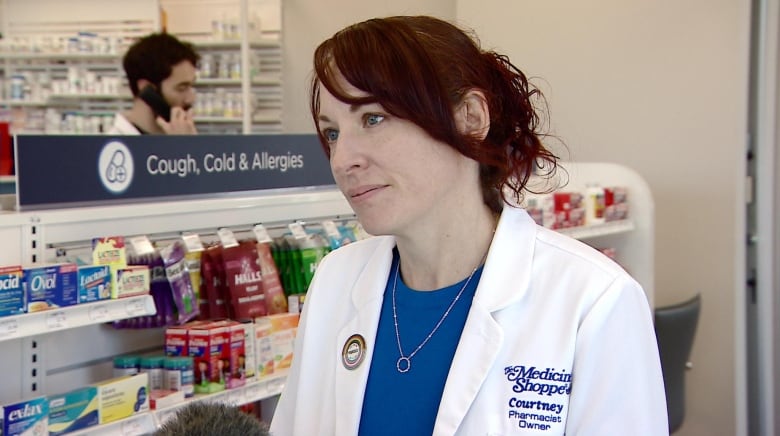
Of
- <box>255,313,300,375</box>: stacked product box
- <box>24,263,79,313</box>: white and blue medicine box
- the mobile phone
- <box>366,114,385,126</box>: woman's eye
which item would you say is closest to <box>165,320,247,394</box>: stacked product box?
<box>255,313,300,375</box>: stacked product box

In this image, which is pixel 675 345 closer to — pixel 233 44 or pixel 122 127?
pixel 122 127

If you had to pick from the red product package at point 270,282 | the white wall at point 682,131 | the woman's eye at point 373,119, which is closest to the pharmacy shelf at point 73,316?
the red product package at point 270,282

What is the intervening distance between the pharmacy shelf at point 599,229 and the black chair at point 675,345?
21.3 inches

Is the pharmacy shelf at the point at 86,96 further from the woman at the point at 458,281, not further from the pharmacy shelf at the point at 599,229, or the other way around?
the woman at the point at 458,281

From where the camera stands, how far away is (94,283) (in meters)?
2.28

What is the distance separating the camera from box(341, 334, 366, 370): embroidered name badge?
162 centimetres

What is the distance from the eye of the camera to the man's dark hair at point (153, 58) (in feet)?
15.7

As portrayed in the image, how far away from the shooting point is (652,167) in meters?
5.89

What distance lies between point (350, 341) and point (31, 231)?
3.89 ft

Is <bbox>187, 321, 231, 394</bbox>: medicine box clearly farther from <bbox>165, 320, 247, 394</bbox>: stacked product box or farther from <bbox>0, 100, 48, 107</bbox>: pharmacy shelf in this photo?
<bbox>0, 100, 48, 107</bbox>: pharmacy shelf

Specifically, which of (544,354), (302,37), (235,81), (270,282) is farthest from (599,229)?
(235,81)

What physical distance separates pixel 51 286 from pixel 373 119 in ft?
3.74

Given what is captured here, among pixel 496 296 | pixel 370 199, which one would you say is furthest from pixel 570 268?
pixel 370 199

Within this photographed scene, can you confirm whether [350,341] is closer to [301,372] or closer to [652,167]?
[301,372]
